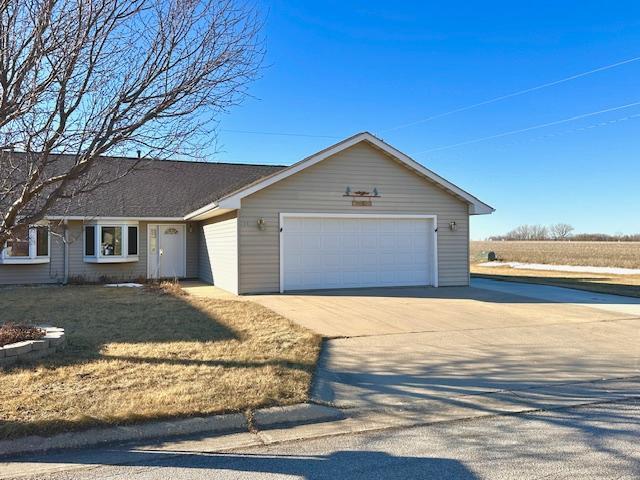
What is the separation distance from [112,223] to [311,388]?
46.1 feet

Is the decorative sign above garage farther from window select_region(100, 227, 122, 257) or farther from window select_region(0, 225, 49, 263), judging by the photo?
window select_region(0, 225, 49, 263)

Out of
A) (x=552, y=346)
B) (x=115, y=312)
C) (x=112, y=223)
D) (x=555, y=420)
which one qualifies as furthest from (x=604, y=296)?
(x=112, y=223)

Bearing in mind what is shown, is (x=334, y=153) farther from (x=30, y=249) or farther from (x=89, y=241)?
(x=30, y=249)

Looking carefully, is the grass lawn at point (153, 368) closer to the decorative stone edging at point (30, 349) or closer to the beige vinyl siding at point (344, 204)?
the decorative stone edging at point (30, 349)

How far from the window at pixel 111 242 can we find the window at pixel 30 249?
5.67ft

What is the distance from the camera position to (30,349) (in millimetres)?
6672

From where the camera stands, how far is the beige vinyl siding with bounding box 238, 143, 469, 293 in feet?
46.3

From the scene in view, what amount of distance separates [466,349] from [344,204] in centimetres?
805

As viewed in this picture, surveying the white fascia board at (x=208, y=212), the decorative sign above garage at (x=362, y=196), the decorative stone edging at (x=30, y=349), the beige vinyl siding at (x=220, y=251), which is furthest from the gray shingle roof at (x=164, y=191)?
the decorative stone edging at (x=30, y=349)

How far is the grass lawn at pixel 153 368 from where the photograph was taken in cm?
483

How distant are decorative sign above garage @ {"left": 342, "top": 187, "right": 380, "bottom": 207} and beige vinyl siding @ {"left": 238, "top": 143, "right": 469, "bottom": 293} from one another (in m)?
0.11

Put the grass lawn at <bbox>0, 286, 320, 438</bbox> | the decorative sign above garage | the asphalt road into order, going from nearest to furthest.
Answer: the asphalt road → the grass lawn at <bbox>0, 286, 320, 438</bbox> → the decorative sign above garage

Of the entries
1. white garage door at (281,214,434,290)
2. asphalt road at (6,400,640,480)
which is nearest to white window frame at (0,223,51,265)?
white garage door at (281,214,434,290)

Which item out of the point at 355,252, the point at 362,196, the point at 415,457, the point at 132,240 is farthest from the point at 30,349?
the point at 132,240
